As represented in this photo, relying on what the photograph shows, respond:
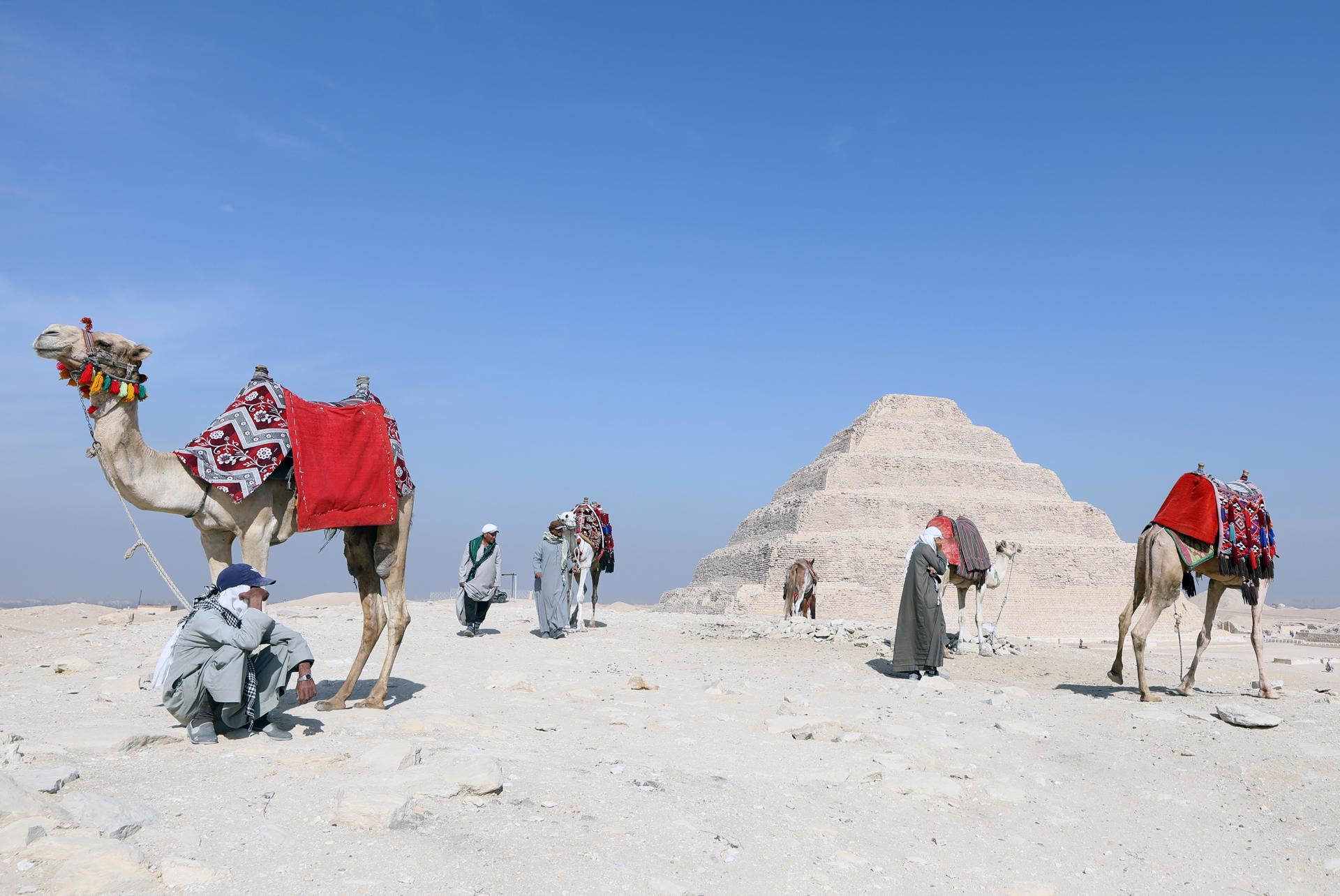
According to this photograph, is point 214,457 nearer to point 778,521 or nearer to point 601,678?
point 601,678

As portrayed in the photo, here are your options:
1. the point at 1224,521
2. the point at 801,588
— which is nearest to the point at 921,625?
the point at 1224,521

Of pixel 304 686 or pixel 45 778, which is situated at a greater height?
pixel 304 686

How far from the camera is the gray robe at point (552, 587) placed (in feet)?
42.0

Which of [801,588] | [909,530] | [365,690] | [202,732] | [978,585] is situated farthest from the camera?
[909,530]

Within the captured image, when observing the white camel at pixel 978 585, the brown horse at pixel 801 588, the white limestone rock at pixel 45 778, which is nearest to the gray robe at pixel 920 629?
the white camel at pixel 978 585

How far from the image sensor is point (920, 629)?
9570 mm

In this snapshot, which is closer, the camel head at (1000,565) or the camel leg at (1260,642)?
the camel leg at (1260,642)

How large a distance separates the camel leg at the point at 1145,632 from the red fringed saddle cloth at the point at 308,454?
6.41m

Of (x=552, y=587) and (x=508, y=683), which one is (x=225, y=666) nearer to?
(x=508, y=683)

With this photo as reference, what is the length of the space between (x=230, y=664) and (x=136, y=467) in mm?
1422

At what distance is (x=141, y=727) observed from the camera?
15.8ft

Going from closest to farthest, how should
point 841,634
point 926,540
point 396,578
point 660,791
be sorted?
point 660,791 < point 396,578 < point 926,540 < point 841,634

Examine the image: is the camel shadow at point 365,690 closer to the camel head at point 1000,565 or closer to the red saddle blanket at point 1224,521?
the red saddle blanket at point 1224,521

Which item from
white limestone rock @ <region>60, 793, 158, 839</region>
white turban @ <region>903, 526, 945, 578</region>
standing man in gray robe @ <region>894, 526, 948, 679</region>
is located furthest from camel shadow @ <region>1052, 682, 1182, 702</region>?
white limestone rock @ <region>60, 793, 158, 839</region>
